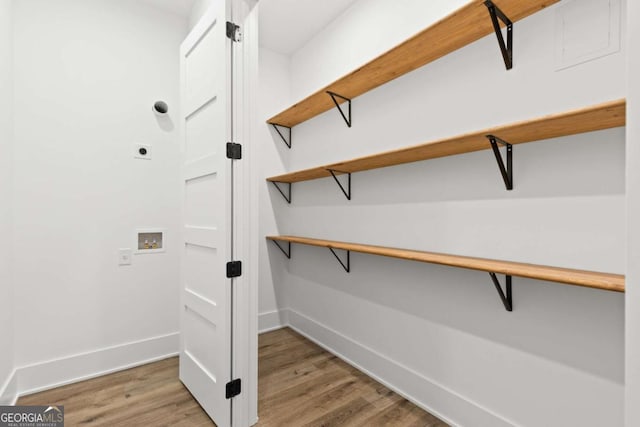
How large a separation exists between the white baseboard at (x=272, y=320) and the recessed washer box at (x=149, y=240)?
108cm

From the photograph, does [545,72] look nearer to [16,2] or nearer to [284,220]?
[284,220]

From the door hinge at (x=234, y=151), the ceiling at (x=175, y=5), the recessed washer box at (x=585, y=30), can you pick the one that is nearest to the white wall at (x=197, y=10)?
the ceiling at (x=175, y=5)

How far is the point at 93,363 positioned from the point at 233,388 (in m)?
1.24

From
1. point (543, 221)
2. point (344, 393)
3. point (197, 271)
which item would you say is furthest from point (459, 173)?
point (197, 271)

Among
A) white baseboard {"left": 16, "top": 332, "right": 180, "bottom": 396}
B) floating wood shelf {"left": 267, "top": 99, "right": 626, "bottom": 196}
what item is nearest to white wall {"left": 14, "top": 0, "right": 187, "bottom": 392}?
white baseboard {"left": 16, "top": 332, "right": 180, "bottom": 396}

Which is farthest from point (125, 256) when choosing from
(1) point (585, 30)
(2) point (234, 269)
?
(1) point (585, 30)

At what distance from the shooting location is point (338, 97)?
2.22 m

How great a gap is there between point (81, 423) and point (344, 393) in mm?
1445

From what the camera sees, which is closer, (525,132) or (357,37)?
(525,132)

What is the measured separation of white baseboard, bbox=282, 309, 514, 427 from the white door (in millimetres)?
964

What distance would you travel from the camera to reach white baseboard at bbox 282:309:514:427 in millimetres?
1478

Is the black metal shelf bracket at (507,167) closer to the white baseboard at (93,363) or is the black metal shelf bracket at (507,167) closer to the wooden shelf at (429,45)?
the wooden shelf at (429,45)

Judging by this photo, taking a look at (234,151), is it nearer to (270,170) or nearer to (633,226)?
(270,170)

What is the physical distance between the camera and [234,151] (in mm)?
1575
